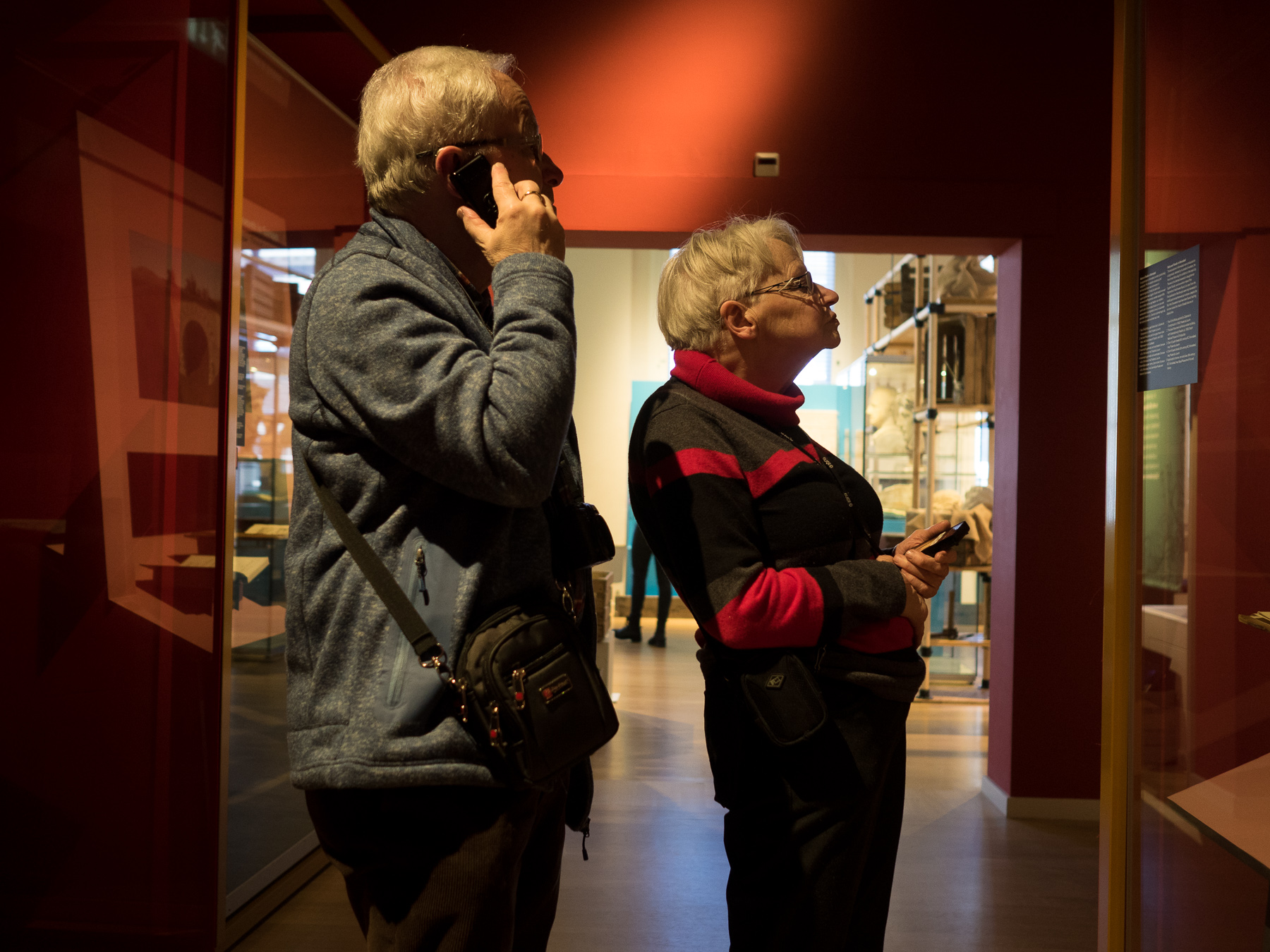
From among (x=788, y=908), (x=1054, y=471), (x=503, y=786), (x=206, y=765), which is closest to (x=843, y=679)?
(x=788, y=908)

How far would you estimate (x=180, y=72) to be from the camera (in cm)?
227

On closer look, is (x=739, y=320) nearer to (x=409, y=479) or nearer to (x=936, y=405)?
(x=409, y=479)

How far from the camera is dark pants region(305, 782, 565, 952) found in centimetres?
102

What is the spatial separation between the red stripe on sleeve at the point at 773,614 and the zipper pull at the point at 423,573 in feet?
1.97

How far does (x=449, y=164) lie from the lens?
1119 mm

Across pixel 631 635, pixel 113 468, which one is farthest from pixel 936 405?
pixel 113 468

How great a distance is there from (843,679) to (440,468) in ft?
2.79

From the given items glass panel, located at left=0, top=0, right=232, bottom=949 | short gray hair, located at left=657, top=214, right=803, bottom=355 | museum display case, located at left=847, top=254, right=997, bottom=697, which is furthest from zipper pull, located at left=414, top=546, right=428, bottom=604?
museum display case, located at left=847, top=254, right=997, bottom=697

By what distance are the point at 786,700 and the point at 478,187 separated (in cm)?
89

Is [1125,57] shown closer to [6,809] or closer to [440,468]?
[440,468]

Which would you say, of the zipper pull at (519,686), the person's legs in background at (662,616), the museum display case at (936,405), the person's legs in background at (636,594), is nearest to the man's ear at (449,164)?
the zipper pull at (519,686)

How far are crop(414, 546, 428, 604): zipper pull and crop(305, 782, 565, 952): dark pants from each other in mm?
206

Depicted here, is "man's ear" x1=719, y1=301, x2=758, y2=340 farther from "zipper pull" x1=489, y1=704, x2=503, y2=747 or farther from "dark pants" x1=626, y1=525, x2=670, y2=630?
"dark pants" x1=626, y1=525, x2=670, y2=630

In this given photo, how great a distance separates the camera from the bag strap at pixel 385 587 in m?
0.99
